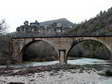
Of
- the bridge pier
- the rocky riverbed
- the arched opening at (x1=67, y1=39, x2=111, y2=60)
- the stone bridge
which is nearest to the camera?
the rocky riverbed

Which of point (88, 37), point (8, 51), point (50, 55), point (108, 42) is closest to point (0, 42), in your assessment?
point (8, 51)

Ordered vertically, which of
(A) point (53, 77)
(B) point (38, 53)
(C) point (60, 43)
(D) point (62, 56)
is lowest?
(A) point (53, 77)

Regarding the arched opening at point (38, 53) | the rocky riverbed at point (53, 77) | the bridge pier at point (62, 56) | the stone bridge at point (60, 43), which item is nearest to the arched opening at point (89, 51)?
the arched opening at point (38, 53)

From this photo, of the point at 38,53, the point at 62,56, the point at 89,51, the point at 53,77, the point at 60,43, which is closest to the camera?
the point at 53,77

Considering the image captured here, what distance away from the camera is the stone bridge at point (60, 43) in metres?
41.2

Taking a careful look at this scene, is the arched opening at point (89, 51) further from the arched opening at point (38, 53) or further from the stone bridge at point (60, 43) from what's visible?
the stone bridge at point (60, 43)

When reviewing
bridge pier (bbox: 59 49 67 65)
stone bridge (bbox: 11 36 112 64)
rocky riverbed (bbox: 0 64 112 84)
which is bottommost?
rocky riverbed (bbox: 0 64 112 84)

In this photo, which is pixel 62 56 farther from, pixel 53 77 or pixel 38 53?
pixel 53 77

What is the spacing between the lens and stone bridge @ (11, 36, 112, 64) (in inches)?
1622

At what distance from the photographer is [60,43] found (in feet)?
149

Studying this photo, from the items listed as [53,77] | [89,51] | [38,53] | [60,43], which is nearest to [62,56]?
[60,43]

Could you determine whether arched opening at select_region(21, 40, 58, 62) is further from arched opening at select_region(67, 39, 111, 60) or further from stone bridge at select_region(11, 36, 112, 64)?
arched opening at select_region(67, 39, 111, 60)

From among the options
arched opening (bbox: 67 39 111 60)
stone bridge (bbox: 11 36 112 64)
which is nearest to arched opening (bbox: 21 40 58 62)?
stone bridge (bbox: 11 36 112 64)

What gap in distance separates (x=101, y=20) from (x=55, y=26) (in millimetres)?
24751
